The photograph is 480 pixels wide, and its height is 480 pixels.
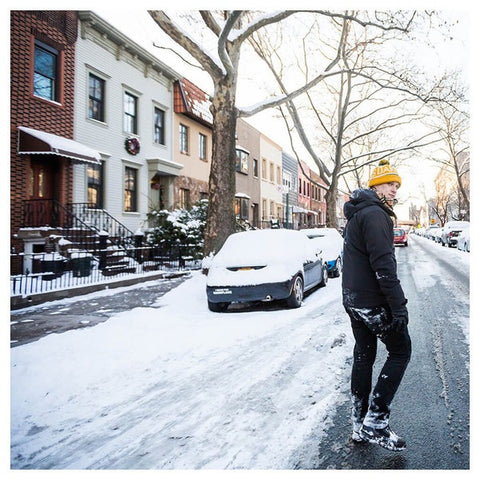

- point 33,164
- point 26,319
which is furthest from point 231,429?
point 33,164

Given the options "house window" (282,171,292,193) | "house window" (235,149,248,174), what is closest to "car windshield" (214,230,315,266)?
"house window" (235,149,248,174)

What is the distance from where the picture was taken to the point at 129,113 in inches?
632

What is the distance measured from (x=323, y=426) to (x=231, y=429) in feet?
2.10

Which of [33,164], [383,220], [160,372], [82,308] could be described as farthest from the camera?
[33,164]

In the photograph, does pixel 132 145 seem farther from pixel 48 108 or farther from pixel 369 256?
pixel 369 256

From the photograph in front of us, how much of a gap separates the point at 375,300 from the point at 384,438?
87 centimetres

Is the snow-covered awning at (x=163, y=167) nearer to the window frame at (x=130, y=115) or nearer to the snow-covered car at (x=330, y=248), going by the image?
the window frame at (x=130, y=115)

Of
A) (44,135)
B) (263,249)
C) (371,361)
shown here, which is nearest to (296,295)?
(263,249)

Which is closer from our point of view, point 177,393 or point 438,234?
point 177,393

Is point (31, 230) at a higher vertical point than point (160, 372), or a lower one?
higher
